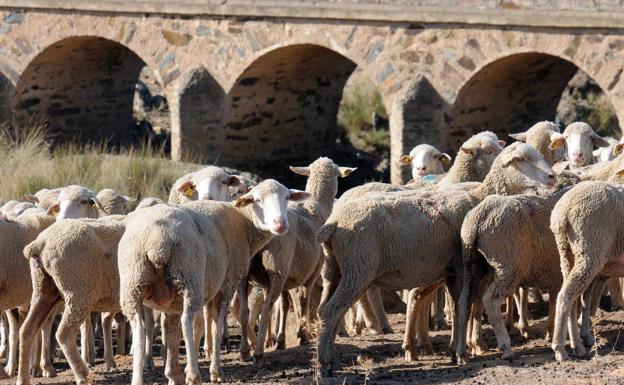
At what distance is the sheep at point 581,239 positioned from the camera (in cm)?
1097

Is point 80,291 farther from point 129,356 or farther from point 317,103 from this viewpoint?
point 317,103

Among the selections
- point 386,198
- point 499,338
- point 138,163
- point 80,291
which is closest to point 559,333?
point 499,338

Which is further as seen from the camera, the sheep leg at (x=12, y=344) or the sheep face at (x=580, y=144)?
the sheep face at (x=580, y=144)

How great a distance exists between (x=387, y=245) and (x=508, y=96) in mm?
10458

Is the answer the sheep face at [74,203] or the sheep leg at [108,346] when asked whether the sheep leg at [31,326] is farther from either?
the sheep face at [74,203]

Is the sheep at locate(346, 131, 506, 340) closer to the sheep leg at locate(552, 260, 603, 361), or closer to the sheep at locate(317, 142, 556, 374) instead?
the sheep at locate(317, 142, 556, 374)

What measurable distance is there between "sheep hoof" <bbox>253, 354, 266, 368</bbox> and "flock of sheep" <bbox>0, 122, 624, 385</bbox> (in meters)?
0.02

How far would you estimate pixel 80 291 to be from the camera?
11.1 metres

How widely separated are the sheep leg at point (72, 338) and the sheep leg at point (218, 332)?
882 millimetres

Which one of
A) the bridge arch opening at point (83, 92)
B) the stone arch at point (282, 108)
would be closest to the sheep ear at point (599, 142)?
the stone arch at point (282, 108)

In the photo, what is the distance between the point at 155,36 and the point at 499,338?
41.3 ft

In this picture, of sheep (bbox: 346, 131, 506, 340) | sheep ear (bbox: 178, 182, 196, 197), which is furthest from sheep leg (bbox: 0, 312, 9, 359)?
sheep (bbox: 346, 131, 506, 340)

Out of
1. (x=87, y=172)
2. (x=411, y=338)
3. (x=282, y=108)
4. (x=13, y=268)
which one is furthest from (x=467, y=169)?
(x=282, y=108)

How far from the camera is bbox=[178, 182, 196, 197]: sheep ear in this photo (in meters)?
13.4
